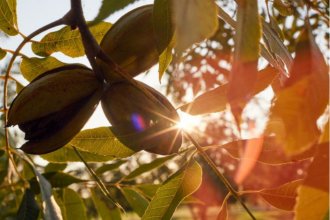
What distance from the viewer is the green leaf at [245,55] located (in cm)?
65

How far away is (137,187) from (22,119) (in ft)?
2.33

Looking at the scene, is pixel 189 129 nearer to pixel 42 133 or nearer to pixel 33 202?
pixel 42 133

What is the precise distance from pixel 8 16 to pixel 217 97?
69 centimetres

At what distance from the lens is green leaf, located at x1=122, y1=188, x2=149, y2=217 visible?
1784 mm

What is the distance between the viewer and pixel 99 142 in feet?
4.51

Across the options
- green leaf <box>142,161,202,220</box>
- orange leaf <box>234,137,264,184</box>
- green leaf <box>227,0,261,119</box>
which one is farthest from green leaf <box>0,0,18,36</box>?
green leaf <box>227,0,261,119</box>

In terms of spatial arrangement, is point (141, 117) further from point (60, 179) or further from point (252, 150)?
point (60, 179)

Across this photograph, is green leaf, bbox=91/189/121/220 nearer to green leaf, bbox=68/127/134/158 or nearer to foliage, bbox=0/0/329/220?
foliage, bbox=0/0/329/220

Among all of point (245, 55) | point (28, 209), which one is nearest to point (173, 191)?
point (28, 209)

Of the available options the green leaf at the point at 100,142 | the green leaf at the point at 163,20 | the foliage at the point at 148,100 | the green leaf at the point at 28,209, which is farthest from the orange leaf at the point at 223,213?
the green leaf at the point at 28,209

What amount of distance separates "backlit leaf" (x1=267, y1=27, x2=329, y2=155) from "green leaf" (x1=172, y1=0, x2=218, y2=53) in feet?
0.39

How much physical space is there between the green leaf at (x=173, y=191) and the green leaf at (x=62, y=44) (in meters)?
0.45

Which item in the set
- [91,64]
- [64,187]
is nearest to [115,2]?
[91,64]

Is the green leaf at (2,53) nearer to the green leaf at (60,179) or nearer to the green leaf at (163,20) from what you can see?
the green leaf at (60,179)
